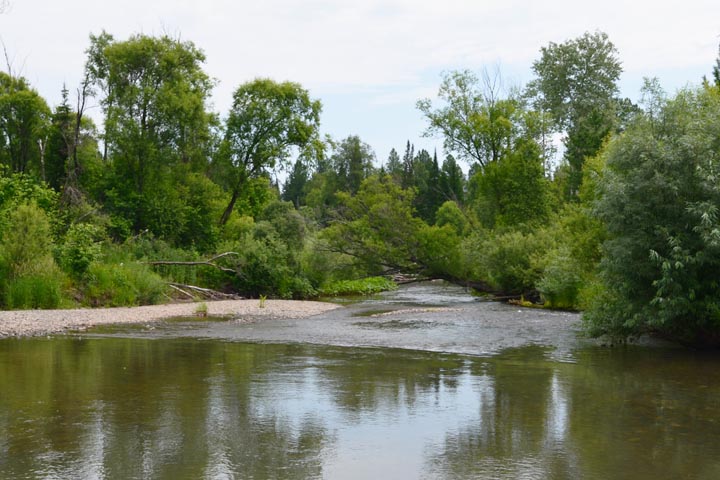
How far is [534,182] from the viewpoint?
45562 mm

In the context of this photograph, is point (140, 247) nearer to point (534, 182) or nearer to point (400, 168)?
point (534, 182)

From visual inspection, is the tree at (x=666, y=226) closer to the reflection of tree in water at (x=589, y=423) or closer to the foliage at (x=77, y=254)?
the reflection of tree in water at (x=589, y=423)

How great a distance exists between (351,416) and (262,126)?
3954 centimetres

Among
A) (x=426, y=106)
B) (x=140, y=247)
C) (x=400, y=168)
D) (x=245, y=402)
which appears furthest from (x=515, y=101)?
(x=400, y=168)

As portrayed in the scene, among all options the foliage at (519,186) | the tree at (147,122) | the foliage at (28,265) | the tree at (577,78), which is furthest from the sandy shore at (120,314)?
the tree at (577,78)

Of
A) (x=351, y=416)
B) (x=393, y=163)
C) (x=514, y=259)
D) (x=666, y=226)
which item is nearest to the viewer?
(x=351, y=416)

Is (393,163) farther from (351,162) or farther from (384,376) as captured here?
(384,376)

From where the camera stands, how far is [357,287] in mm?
47375

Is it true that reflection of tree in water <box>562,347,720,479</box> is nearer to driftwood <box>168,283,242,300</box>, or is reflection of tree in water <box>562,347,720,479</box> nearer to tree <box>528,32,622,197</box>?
driftwood <box>168,283,242,300</box>

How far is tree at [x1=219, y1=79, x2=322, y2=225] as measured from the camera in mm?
47562

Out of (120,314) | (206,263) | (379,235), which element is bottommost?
Answer: (120,314)

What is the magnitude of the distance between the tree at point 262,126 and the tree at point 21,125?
12.5 m

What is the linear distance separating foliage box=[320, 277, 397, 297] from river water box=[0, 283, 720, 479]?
2487 centimetres

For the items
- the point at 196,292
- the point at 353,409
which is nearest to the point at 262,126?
the point at 196,292
